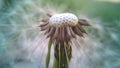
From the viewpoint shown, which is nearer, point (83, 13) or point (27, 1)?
point (83, 13)

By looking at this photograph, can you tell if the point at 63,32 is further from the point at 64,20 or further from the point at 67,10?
the point at 67,10

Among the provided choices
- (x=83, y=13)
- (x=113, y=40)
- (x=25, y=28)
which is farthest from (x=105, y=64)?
(x=25, y=28)

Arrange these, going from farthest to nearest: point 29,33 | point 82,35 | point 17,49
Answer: point 17,49, point 29,33, point 82,35

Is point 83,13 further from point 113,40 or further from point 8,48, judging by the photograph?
point 8,48

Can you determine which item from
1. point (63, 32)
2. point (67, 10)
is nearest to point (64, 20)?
point (63, 32)

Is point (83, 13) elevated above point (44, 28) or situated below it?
above

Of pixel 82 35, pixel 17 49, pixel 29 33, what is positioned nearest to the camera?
pixel 82 35

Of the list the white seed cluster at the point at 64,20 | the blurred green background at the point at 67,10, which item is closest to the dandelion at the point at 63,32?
the white seed cluster at the point at 64,20
